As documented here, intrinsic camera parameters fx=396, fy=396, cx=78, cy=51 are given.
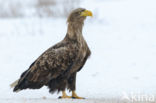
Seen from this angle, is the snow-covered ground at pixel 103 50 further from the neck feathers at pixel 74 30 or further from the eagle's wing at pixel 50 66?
the neck feathers at pixel 74 30

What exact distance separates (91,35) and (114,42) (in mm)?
1360

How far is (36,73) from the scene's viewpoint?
5.57 m

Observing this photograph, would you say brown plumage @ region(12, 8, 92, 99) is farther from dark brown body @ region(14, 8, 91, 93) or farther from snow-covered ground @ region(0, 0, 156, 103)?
snow-covered ground @ region(0, 0, 156, 103)

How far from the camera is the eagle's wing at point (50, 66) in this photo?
5426 millimetres

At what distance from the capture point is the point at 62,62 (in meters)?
5.43

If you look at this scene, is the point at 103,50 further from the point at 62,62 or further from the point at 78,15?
the point at 62,62

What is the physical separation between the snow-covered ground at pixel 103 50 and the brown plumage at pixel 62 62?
0.30 metres

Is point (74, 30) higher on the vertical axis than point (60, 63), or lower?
higher

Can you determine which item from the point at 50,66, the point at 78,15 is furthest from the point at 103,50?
the point at 50,66

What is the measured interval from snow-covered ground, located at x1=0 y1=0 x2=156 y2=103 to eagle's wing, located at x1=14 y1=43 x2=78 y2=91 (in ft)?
0.86

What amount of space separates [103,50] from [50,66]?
594 cm

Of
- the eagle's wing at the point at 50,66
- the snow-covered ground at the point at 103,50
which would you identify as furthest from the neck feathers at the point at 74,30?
the snow-covered ground at the point at 103,50

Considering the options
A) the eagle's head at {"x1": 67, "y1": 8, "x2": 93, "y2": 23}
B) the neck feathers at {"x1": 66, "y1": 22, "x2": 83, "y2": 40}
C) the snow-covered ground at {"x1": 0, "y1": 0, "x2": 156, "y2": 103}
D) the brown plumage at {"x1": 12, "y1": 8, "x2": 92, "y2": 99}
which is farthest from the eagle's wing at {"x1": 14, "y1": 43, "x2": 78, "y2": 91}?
the eagle's head at {"x1": 67, "y1": 8, "x2": 93, "y2": 23}

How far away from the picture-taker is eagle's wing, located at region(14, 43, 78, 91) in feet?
17.8
